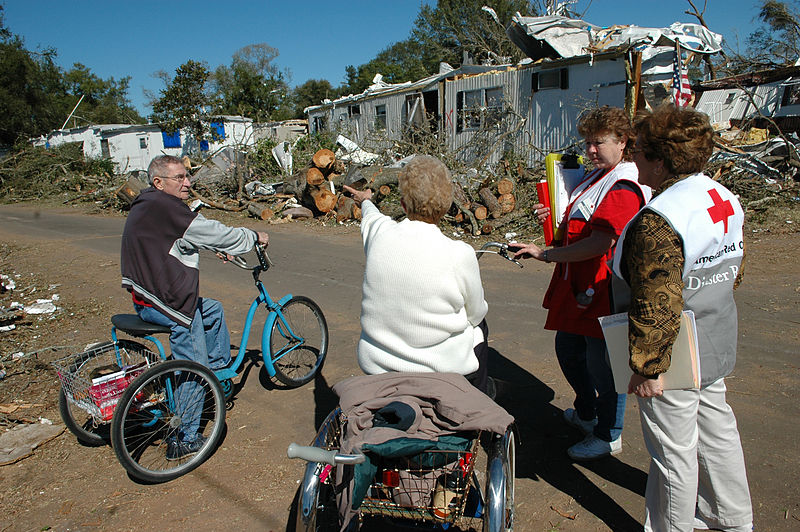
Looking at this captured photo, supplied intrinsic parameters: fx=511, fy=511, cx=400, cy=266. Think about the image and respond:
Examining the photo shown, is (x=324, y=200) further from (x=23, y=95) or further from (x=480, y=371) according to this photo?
(x=23, y=95)

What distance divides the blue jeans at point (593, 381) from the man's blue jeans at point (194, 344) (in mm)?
2332

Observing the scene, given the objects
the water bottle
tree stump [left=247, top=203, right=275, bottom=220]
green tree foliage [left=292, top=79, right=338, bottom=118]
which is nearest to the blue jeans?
the water bottle

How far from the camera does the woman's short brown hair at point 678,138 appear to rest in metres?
1.99

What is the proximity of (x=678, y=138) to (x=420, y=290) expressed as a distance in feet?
3.89

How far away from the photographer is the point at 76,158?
25375mm

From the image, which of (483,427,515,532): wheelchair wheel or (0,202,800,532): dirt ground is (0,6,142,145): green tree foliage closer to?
(0,202,800,532): dirt ground

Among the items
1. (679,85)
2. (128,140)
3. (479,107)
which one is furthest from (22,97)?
(679,85)

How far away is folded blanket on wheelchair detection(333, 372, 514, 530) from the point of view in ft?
6.22

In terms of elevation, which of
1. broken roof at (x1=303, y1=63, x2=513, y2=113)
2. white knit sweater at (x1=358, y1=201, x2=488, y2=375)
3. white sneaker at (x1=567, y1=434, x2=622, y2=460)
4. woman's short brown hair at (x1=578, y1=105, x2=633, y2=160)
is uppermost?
broken roof at (x1=303, y1=63, x2=513, y2=113)

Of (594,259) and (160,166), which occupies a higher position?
(160,166)

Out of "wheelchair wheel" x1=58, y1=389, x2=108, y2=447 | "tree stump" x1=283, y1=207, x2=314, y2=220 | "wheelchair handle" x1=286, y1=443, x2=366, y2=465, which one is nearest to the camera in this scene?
"wheelchair handle" x1=286, y1=443, x2=366, y2=465

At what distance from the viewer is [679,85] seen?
11914 millimetres

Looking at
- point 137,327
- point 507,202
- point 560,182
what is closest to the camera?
point 560,182

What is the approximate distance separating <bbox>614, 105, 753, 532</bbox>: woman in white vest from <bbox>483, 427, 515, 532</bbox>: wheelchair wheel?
58 centimetres
